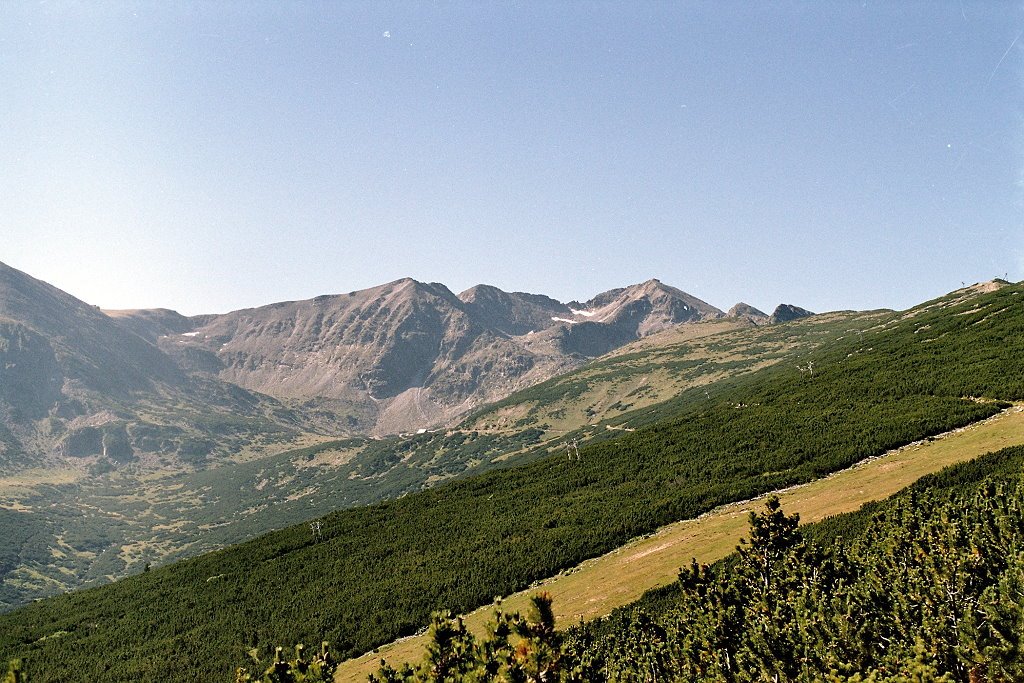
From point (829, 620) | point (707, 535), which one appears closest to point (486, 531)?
point (707, 535)

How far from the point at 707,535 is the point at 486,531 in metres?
53.0

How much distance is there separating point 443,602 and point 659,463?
6591 cm

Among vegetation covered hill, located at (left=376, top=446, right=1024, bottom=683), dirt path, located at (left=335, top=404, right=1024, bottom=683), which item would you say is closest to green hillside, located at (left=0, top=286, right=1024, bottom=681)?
dirt path, located at (left=335, top=404, right=1024, bottom=683)

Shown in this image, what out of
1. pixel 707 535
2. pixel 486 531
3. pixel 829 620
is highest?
pixel 829 620

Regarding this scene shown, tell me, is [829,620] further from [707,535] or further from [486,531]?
[486,531]

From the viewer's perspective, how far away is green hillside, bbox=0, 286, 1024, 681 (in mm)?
92750

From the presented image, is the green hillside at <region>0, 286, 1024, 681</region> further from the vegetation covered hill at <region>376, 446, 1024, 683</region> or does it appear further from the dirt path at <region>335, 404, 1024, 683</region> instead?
the vegetation covered hill at <region>376, 446, 1024, 683</region>

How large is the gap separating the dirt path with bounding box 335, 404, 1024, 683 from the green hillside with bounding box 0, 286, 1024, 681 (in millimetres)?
5145

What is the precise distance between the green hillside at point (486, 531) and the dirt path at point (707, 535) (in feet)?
16.9

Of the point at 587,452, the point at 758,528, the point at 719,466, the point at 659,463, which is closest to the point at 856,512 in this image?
the point at 758,528

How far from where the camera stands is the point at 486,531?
119 metres

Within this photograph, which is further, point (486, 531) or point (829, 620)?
point (486, 531)

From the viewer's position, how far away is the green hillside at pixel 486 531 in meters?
92.8

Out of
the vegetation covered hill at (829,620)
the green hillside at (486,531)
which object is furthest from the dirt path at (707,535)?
the vegetation covered hill at (829,620)
